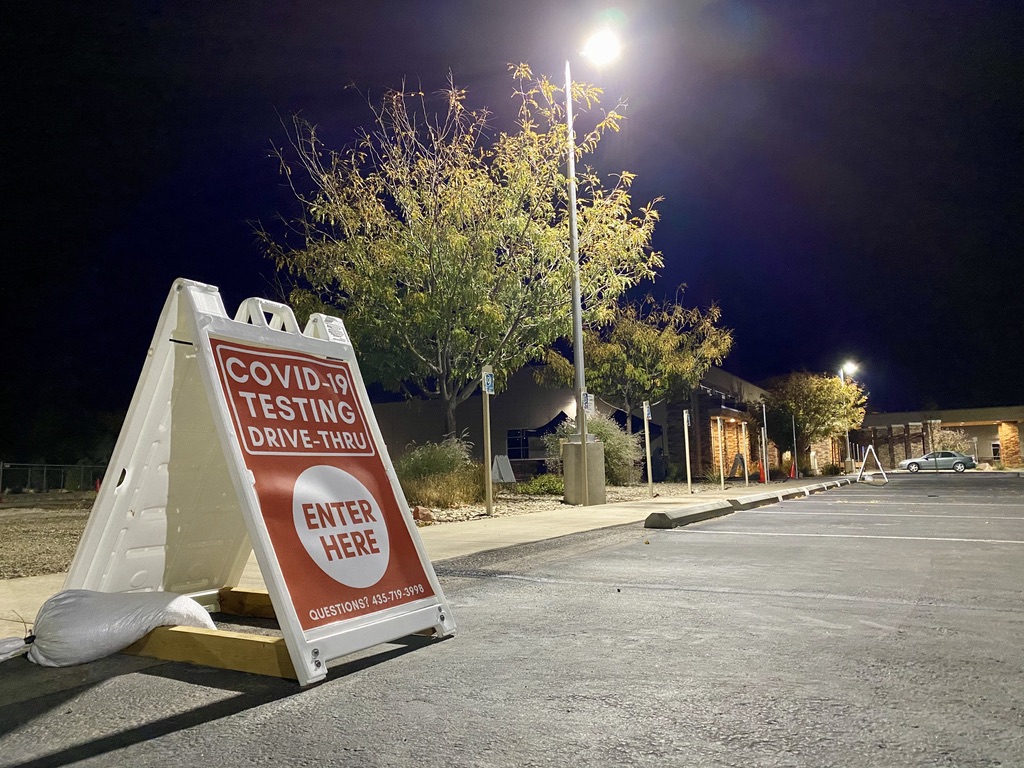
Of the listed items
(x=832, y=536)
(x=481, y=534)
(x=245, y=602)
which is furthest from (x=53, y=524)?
(x=832, y=536)

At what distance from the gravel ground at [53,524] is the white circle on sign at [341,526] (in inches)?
189

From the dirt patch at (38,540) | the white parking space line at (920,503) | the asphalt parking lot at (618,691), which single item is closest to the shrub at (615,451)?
the white parking space line at (920,503)

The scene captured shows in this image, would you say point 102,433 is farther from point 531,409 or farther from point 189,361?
point 189,361

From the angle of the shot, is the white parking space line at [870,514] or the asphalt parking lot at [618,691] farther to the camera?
the white parking space line at [870,514]

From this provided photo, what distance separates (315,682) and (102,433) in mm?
47508

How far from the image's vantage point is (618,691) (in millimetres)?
3844

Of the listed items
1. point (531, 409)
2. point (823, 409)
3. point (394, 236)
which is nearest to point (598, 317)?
point (394, 236)

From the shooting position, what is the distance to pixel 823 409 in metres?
47.8

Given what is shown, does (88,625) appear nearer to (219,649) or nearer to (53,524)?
(219,649)

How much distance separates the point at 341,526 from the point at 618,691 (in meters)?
1.64

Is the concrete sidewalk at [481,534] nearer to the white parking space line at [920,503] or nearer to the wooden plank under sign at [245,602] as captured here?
the wooden plank under sign at [245,602]

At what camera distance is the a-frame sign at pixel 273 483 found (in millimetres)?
4020

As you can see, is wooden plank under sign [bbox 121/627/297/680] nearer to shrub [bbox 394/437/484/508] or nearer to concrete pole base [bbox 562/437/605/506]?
shrub [bbox 394/437/484/508]

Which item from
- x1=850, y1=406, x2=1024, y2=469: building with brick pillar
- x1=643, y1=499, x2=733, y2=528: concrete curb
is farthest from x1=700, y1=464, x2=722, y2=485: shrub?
x1=850, y1=406, x2=1024, y2=469: building with brick pillar
